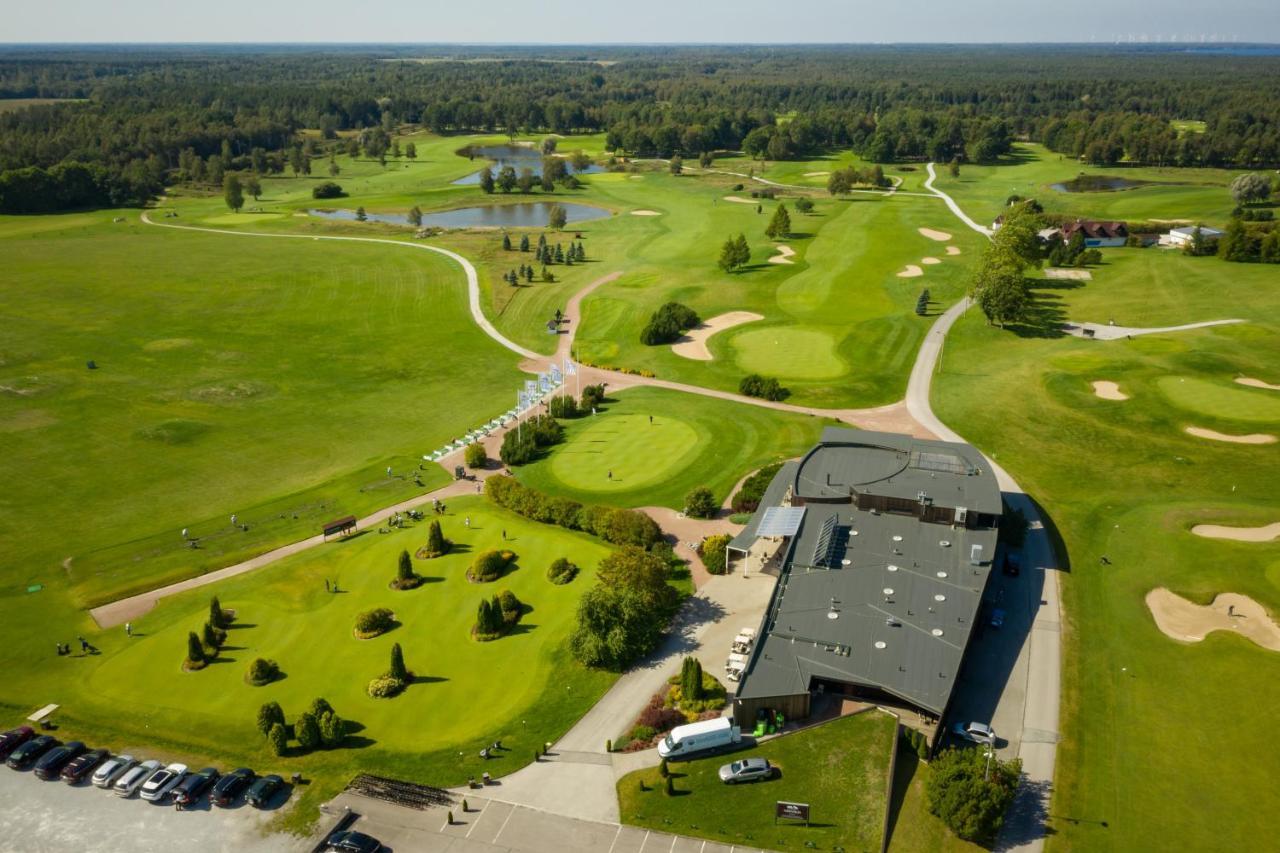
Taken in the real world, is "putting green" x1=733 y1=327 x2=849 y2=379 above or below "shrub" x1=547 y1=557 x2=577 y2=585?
above

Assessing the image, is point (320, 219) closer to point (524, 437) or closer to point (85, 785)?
point (524, 437)

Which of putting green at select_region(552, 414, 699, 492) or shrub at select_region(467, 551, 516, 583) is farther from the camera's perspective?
putting green at select_region(552, 414, 699, 492)

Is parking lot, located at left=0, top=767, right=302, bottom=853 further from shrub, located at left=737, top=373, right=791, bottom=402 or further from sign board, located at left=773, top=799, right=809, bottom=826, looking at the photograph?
shrub, located at left=737, top=373, right=791, bottom=402

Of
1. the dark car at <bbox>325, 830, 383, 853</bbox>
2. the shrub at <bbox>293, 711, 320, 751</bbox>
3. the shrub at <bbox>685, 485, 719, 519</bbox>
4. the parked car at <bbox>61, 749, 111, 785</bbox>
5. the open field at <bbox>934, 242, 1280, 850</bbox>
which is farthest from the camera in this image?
the shrub at <bbox>685, 485, 719, 519</bbox>

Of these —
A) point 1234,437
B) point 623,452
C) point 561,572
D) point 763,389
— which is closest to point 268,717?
point 561,572

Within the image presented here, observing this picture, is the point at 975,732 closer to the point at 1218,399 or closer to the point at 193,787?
the point at 193,787

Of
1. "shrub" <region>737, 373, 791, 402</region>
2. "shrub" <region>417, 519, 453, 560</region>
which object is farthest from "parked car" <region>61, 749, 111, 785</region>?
"shrub" <region>737, 373, 791, 402</region>

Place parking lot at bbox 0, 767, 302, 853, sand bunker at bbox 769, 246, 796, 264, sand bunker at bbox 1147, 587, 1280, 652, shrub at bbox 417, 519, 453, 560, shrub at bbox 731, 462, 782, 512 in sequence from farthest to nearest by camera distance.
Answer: sand bunker at bbox 769, 246, 796, 264 < shrub at bbox 731, 462, 782, 512 < shrub at bbox 417, 519, 453, 560 < sand bunker at bbox 1147, 587, 1280, 652 < parking lot at bbox 0, 767, 302, 853

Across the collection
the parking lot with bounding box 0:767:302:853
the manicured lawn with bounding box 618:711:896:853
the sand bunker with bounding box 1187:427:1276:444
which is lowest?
the parking lot with bounding box 0:767:302:853
